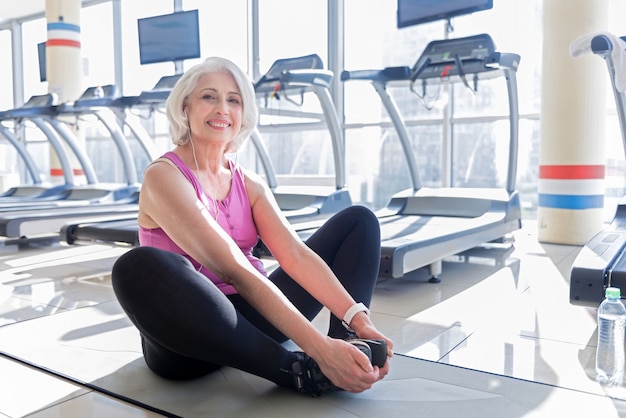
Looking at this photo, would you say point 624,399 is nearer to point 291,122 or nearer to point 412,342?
point 412,342

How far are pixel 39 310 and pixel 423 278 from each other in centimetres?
201

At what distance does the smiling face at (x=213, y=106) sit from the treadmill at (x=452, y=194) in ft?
5.24

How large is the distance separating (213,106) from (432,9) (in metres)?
2.96

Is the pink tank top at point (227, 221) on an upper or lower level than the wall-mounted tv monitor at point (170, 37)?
lower

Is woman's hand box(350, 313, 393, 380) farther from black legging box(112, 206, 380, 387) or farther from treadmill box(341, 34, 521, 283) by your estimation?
treadmill box(341, 34, 521, 283)

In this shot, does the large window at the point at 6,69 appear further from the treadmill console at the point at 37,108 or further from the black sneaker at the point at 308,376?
the black sneaker at the point at 308,376

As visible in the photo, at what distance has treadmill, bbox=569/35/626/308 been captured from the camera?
7.04 ft

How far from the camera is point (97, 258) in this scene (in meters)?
4.09

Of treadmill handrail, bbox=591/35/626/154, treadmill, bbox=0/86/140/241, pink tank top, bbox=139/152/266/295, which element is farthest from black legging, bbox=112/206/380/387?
treadmill, bbox=0/86/140/241

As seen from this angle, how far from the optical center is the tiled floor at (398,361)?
1.53m

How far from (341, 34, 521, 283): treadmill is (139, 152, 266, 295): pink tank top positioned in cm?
145

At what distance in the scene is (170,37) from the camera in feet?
18.1

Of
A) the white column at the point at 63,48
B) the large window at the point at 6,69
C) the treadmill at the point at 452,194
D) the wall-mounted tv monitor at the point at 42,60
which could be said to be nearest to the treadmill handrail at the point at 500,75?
the treadmill at the point at 452,194

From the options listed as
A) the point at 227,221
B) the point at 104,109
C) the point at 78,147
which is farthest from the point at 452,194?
the point at 78,147
